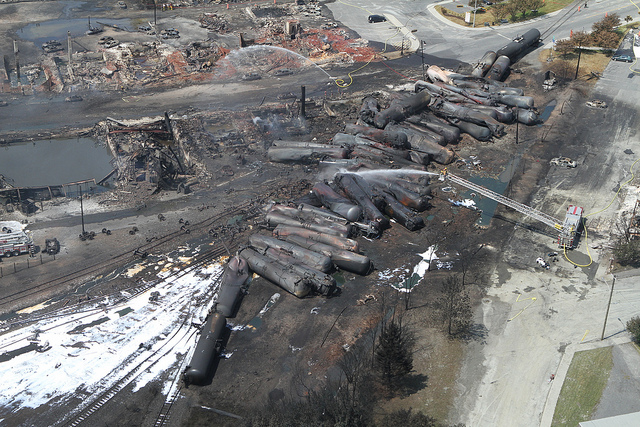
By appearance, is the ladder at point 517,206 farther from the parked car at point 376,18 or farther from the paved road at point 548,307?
the parked car at point 376,18

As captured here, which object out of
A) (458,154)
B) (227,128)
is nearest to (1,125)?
(227,128)

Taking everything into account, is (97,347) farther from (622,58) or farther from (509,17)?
(509,17)

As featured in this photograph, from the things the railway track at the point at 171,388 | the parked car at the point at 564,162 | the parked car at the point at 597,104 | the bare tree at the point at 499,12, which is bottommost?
the railway track at the point at 171,388

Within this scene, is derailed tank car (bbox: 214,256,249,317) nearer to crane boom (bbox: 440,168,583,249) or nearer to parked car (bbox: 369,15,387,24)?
crane boom (bbox: 440,168,583,249)

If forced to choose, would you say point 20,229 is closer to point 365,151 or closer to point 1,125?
point 1,125

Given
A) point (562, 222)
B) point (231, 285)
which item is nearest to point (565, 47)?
point (562, 222)

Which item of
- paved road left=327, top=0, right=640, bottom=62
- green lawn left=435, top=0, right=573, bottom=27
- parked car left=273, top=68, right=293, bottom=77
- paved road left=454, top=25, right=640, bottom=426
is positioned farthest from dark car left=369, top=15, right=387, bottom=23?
paved road left=454, top=25, right=640, bottom=426

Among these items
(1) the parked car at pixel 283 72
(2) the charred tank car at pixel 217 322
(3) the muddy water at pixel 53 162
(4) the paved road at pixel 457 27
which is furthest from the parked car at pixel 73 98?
(4) the paved road at pixel 457 27
